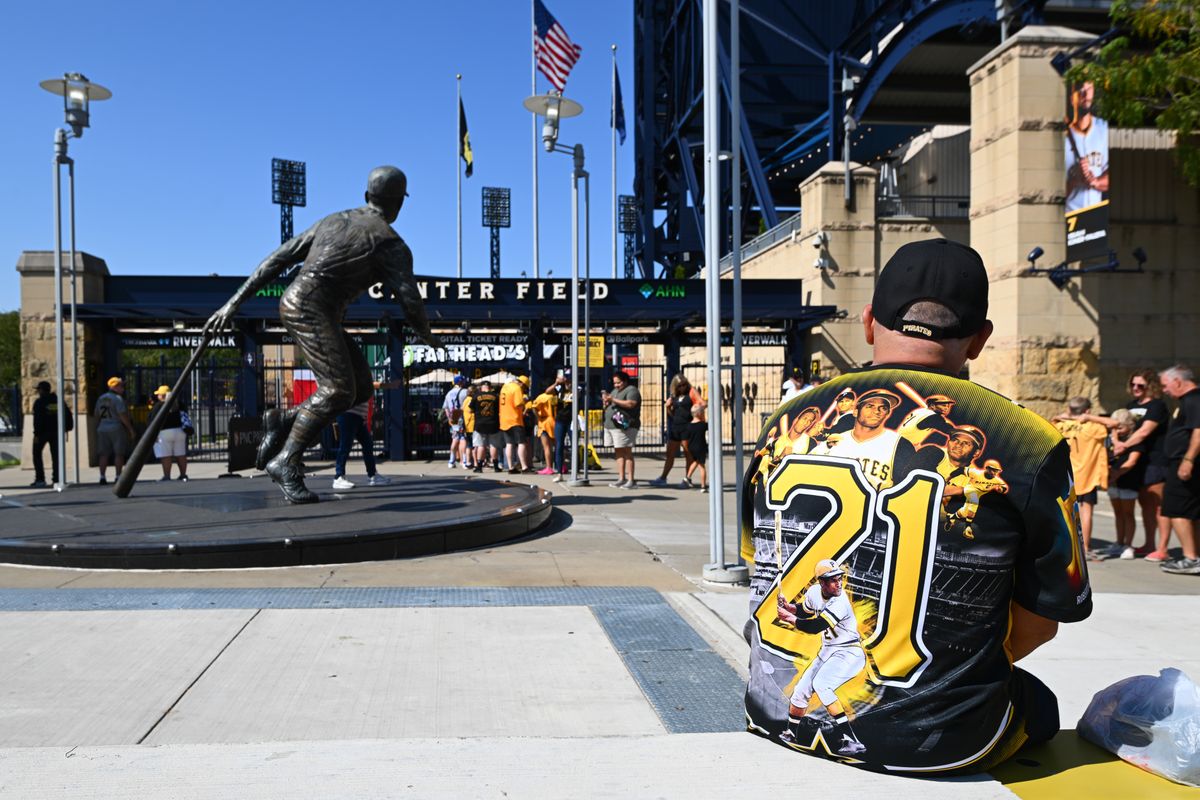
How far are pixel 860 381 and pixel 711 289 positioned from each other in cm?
399

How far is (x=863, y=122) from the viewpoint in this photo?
2841 centimetres

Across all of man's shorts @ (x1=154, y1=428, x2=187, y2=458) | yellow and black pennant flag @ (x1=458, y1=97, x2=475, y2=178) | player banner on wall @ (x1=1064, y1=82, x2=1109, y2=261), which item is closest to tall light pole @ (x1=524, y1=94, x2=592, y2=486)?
man's shorts @ (x1=154, y1=428, x2=187, y2=458)

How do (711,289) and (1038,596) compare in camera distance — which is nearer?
(1038,596)

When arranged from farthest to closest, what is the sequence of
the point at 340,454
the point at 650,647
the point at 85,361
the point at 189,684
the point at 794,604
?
1. the point at 85,361
2. the point at 340,454
3. the point at 650,647
4. the point at 189,684
5. the point at 794,604

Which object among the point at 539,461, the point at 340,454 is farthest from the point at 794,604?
the point at 539,461

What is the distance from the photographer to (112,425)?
13.4 meters

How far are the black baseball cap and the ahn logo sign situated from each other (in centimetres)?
1821

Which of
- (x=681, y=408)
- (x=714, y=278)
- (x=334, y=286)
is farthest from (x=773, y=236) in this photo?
(x=714, y=278)

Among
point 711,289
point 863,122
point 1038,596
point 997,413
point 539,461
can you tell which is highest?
point 863,122

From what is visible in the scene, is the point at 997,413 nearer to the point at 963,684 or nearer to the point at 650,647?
the point at 963,684

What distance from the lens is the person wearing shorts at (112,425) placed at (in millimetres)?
13305

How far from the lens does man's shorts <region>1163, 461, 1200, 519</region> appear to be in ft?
24.2

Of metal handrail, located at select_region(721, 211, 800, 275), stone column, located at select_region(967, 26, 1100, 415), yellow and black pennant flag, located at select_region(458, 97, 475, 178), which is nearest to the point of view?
stone column, located at select_region(967, 26, 1100, 415)

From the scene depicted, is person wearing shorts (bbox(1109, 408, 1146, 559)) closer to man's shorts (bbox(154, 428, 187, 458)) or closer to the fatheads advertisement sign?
man's shorts (bbox(154, 428, 187, 458))
